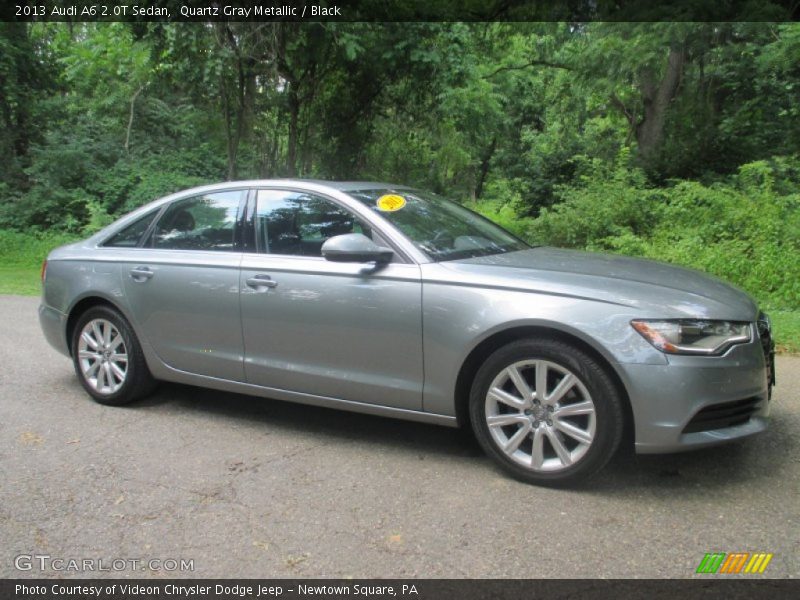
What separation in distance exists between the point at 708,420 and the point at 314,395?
2.19m

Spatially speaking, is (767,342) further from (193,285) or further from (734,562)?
(193,285)

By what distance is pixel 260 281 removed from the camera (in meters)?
4.45

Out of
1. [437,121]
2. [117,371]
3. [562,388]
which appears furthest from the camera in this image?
[437,121]

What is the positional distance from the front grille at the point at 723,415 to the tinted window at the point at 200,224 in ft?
9.75

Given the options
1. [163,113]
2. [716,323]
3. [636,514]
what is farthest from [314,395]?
[163,113]

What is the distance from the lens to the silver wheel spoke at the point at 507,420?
3.67 m

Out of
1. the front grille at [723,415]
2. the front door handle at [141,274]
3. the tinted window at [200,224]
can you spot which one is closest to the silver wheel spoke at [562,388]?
the front grille at [723,415]

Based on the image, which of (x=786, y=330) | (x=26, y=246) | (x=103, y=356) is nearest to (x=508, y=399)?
(x=103, y=356)

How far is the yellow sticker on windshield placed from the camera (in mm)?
4488

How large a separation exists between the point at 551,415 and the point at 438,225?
60.2 inches

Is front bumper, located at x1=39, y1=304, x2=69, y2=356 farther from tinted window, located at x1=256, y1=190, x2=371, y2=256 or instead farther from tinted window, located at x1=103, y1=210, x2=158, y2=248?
Result: tinted window, located at x1=256, y1=190, x2=371, y2=256

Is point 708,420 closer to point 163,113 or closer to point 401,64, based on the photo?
point 401,64
